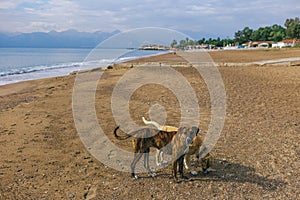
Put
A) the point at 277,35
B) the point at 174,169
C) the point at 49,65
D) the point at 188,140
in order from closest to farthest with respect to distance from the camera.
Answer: the point at 188,140 → the point at 174,169 → the point at 49,65 → the point at 277,35

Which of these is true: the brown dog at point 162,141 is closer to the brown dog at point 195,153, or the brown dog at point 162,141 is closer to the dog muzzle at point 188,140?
the dog muzzle at point 188,140

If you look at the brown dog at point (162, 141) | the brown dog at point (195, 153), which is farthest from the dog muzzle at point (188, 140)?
the brown dog at point (195, 153)

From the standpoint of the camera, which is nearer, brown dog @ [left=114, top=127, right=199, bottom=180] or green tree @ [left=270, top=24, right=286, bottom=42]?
brown dog @ [left=114, top=127, right=199, bottom=180]

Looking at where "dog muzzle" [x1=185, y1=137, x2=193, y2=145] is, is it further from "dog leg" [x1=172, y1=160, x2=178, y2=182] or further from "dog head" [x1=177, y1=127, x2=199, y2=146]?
"dog leg" [x1=172, y1=160, x2=178, y2=182]

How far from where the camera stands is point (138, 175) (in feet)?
18.7

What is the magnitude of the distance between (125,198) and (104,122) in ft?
15.7

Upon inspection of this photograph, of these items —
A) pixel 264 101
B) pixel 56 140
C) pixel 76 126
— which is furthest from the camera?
pixel 264 101

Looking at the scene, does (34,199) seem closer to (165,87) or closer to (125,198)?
(125,198)

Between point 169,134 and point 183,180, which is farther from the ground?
point 169,134

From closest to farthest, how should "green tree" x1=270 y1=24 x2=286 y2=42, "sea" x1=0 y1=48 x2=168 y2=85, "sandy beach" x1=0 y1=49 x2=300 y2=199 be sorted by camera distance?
1. "sandy beach" x1=0 y1=49 x2=300 y2=199
2. "sea" x1=0 y1=48 x2=168 y2=85
3. "green tree" x1=270 y1=24 x2=286 y2=42

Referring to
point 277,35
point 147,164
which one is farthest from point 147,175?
point 277,35

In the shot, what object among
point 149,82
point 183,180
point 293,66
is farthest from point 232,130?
point 293,66

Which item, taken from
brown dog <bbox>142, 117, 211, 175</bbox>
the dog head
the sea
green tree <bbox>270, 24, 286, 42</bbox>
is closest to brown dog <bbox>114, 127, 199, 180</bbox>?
the dog head

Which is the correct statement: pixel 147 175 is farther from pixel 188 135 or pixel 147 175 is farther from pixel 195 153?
pixel 188 135
